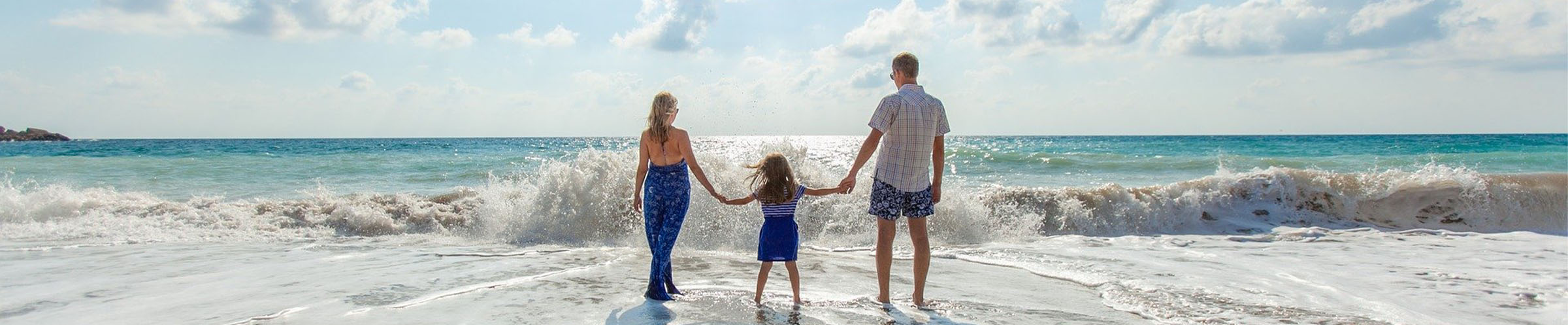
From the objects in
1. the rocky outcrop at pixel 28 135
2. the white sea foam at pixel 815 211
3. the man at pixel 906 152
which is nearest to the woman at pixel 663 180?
the man at pixel 906 152

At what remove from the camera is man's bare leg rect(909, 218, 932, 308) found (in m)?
5.11

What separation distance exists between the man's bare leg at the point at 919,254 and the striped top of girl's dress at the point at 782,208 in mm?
693

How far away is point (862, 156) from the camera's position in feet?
16.2

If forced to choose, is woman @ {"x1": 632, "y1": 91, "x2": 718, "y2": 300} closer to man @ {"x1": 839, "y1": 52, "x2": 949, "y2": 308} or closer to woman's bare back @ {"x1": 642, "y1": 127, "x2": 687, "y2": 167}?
woman's bare back @ {"x1": 642, "y1": 127, "x2": 687, "y2": 167}

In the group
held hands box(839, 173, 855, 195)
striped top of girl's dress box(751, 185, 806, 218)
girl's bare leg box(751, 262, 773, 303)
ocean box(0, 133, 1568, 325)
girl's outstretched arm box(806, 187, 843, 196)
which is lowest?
ocean box(0, 133, 1568, 325)

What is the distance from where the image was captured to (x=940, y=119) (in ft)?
16.7

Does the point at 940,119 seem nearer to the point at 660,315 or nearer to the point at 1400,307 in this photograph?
the point at 660,315

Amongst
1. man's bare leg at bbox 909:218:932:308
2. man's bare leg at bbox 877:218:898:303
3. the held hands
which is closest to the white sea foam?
man's bare leg at bbox 877:218:898:303

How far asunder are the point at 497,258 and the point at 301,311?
8.97ft

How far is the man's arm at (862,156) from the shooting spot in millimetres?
4852

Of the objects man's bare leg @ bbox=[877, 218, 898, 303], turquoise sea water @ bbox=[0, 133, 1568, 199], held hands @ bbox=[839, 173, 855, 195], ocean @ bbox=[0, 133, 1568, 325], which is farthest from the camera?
turquoise sea water @ bbox=[0, 133, 1568, 199]

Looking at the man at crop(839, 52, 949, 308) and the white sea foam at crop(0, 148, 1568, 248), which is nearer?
the man at crop(839, 52, 949, 308)

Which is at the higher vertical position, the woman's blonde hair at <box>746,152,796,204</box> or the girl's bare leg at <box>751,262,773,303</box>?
the woman's blonde hair at <box>746,152,796,204</box>

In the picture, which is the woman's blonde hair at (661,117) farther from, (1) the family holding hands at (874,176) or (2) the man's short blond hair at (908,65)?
(2) the man's short blond hair at (908,65)
